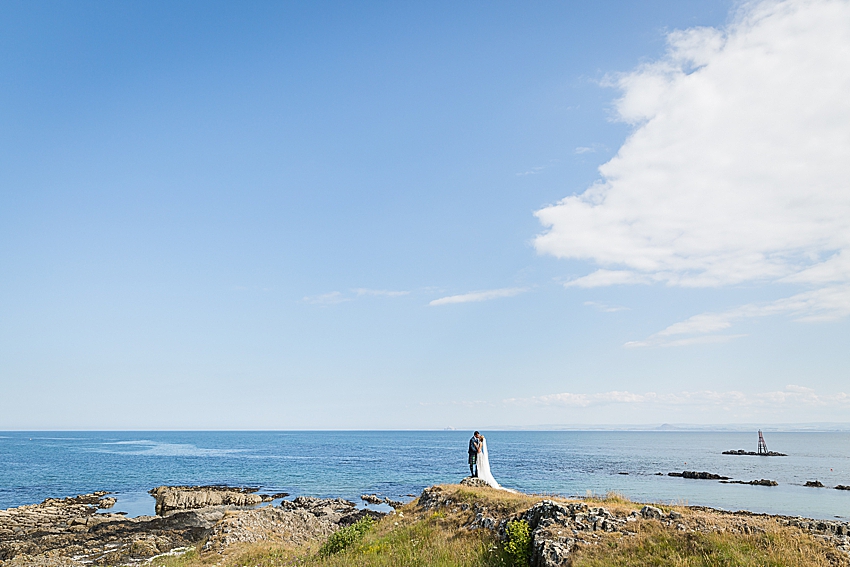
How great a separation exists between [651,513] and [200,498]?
145 feet

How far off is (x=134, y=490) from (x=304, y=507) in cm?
2756

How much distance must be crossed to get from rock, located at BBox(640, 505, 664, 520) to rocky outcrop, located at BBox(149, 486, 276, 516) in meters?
40.6

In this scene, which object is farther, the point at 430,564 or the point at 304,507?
the point at 304,507

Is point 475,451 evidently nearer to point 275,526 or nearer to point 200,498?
point 275,526

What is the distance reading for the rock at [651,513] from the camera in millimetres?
13508

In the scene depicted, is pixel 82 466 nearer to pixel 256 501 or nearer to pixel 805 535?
pixel 256 501

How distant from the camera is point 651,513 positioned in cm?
1368

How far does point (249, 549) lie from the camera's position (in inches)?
884

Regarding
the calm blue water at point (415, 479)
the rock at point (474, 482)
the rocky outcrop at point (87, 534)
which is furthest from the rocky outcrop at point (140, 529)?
the rock at point (474, 482)

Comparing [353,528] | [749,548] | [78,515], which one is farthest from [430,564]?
[78,515]

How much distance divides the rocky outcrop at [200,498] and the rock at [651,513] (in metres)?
40.6

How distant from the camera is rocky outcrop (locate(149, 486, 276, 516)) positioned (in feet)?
145

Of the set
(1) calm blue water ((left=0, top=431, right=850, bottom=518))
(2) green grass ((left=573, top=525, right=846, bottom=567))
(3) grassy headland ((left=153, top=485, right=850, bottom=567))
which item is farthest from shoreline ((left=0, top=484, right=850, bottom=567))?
(1) calm blue water ((left=0, top=431, right=850, bottom=518))

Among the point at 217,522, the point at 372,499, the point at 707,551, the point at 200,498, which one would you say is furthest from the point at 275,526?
the point at 707,551
